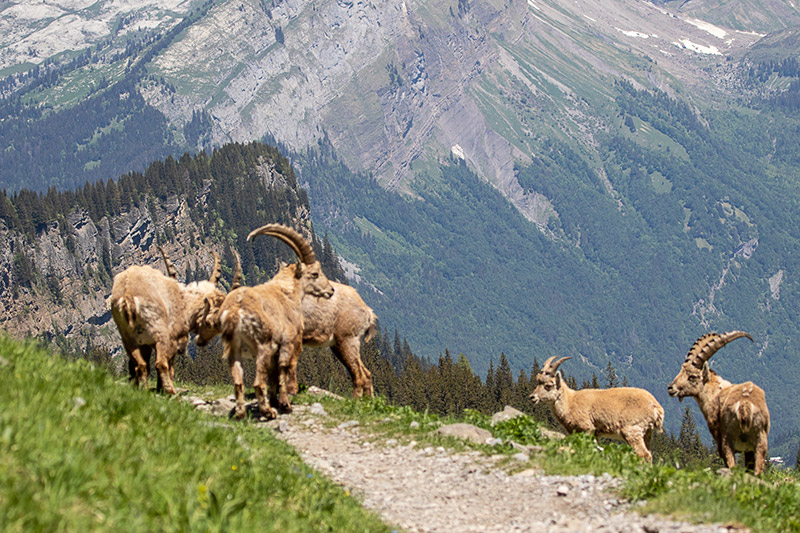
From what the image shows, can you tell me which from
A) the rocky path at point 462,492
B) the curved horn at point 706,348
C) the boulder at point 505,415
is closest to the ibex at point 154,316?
the rocky path at point 462,492

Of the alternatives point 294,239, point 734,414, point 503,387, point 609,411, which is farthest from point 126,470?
point 503,387

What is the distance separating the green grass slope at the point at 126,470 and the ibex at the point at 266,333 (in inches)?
245

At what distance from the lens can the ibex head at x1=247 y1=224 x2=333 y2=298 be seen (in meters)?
28.2

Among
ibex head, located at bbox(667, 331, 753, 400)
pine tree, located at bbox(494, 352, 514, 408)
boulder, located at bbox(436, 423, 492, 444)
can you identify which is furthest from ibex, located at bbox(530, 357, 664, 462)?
pine tree, located at bbox(494, 352, 514, 408)

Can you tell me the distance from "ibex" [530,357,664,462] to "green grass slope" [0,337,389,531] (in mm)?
14489

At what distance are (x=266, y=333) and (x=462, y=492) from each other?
8.46 meters

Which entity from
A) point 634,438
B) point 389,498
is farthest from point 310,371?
point 389,498

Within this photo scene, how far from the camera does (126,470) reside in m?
11.9

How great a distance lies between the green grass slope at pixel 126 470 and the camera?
1063cm

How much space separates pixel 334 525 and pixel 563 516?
4160 mm

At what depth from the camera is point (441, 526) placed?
51.8 ft

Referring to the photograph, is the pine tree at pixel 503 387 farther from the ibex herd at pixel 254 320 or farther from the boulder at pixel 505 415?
the ibex herd at pixel 254 320

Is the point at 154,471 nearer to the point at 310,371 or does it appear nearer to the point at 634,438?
the point at 634,438

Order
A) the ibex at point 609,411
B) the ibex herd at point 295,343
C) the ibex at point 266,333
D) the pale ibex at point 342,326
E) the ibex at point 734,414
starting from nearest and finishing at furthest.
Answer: the ibex at point 266,333 → the ibex herd at point 295,343 → the ibex at point 734,414 → the pale ibex at point 342,326 → the ibex at point 609,411
